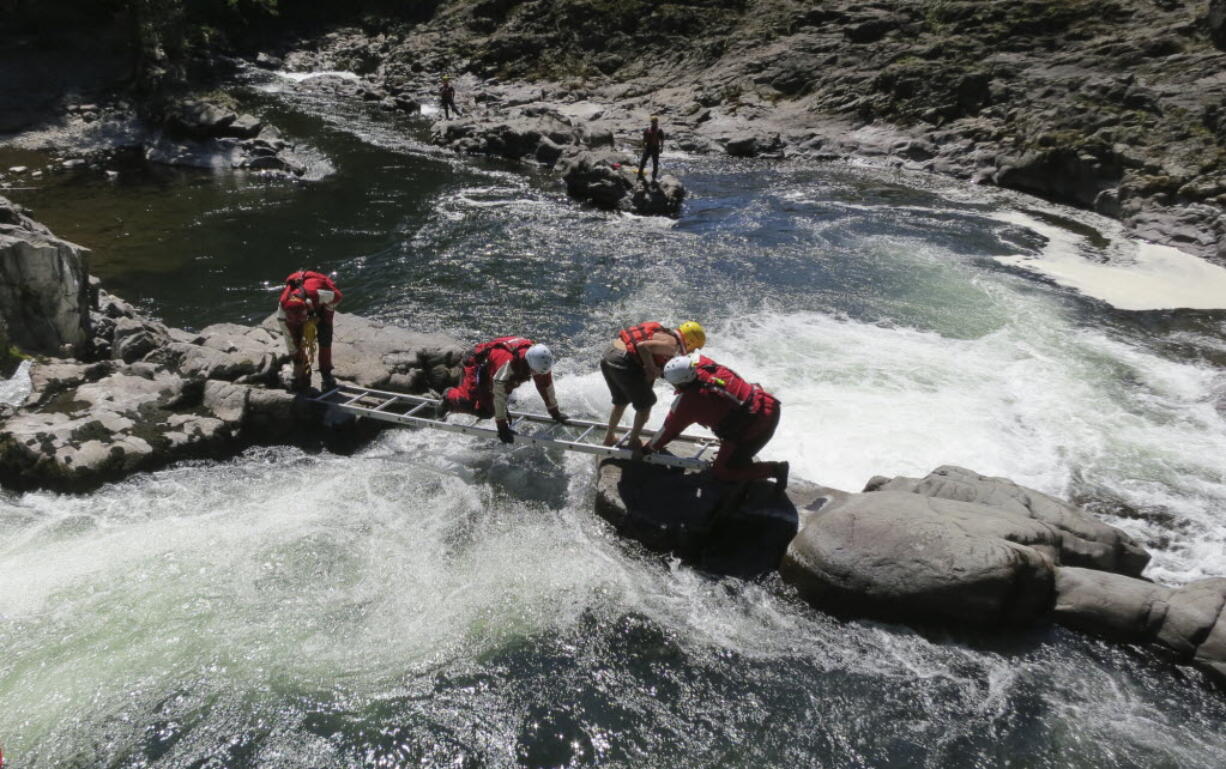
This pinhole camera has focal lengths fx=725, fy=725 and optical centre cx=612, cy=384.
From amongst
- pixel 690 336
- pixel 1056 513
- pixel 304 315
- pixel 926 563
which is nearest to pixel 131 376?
pixel 304 315

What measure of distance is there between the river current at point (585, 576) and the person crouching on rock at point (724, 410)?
1.39 meters

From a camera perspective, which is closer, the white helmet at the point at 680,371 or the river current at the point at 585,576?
the river current at the point at 585,576

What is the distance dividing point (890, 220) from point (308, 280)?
19.3 m

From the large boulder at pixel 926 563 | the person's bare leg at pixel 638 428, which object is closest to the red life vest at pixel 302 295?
the person's bare leg at pixel 638 428

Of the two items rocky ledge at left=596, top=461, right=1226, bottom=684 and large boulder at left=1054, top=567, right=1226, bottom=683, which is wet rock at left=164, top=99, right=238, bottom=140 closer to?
rocky ledge at left=596, top=461, right=1226, bottom=684

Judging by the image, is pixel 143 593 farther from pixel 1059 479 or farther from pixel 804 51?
pixel 804 51

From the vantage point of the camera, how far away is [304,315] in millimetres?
10070

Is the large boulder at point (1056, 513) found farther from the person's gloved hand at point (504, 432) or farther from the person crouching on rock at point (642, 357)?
the person's gloved hand at point (504, 432)

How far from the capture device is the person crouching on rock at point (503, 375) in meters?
8.57

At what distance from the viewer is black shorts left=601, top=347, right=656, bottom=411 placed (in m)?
8.63

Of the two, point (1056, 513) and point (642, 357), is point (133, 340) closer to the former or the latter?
point (642, 357)

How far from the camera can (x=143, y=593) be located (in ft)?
24.2

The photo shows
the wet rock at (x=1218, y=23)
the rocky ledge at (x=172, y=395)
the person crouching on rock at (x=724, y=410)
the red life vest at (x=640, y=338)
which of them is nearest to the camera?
the person crouching on rock at (x=724, y=410)

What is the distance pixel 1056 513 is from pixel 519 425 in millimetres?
6828
